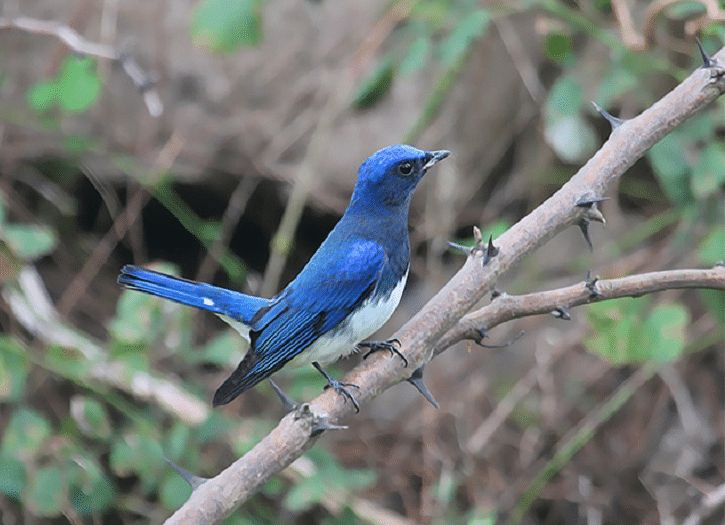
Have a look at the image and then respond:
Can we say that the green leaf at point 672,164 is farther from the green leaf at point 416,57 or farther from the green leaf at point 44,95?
the green leaf at point 44,95

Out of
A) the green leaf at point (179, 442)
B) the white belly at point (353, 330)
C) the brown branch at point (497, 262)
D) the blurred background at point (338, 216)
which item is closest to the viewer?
the brown branch at point (497, 262)

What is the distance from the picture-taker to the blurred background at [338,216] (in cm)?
434

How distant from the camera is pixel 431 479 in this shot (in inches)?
185

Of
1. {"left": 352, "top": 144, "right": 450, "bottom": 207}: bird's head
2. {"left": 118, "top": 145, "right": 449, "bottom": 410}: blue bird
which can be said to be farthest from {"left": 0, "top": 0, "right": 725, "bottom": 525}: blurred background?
{"left": 352, "top": 144, "right": 450, "bottom": 207}: bird's head

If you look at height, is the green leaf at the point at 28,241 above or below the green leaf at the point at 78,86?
below

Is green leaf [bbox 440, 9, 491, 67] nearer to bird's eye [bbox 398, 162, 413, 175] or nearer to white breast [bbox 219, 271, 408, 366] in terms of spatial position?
bird's eye [bbox 398, 162, 413, 175]

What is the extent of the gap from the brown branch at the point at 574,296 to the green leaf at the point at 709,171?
1239mm

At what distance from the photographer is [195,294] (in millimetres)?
3467

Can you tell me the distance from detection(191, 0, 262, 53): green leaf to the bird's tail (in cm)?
97

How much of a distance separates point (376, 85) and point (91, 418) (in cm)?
166

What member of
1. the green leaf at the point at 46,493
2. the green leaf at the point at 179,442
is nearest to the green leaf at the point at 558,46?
the green leaf at the point at 179,442

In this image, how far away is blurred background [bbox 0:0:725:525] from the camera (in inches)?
171

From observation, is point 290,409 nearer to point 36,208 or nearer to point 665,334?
point 665,334

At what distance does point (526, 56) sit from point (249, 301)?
7.33 feet
